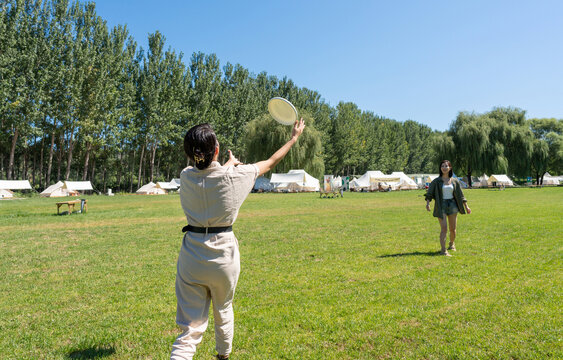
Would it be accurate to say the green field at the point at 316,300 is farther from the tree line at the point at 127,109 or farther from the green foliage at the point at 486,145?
the green foliage at the point at 486,145

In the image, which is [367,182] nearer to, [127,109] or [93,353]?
[127,109]

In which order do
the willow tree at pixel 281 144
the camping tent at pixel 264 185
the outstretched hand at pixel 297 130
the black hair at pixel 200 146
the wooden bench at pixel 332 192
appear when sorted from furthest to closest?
the camping tent at pixel 264 185, the willow tree at pixel 281 144, the wooden bench at pixel 332 192, the outstretched hand at pixel 297 130, the black hair at pixel 200 146

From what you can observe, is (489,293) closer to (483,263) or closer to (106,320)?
(483,263)

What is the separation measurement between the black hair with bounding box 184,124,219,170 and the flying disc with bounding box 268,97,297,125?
133 centimetres

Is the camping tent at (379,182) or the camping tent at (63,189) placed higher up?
the camping tent at (379,182)

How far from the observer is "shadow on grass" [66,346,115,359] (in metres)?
3.55

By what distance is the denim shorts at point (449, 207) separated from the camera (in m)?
8.05

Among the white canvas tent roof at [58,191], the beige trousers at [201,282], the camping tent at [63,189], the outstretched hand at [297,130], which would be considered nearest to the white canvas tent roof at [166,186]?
the camping tent at [63,189]

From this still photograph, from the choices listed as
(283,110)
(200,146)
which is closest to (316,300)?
(283,110)

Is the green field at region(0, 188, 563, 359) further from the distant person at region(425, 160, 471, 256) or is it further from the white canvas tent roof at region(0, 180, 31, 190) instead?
the white canvas tent roof at region(0, 180, 31, 190)

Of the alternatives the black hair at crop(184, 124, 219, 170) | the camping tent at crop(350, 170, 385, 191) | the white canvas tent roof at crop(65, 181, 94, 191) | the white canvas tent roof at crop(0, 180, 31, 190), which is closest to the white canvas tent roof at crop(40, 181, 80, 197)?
the white canvas tent roof at crop(65, 181, 94, 191)

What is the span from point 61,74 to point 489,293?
46123 mm

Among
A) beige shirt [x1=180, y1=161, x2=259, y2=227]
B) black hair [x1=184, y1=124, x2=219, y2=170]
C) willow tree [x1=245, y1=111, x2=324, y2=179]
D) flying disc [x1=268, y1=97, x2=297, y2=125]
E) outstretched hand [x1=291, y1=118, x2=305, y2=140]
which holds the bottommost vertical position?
beige shirt [x1=180, y1=161, x2=259, y2=227]

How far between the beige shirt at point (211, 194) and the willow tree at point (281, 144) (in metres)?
51.5
